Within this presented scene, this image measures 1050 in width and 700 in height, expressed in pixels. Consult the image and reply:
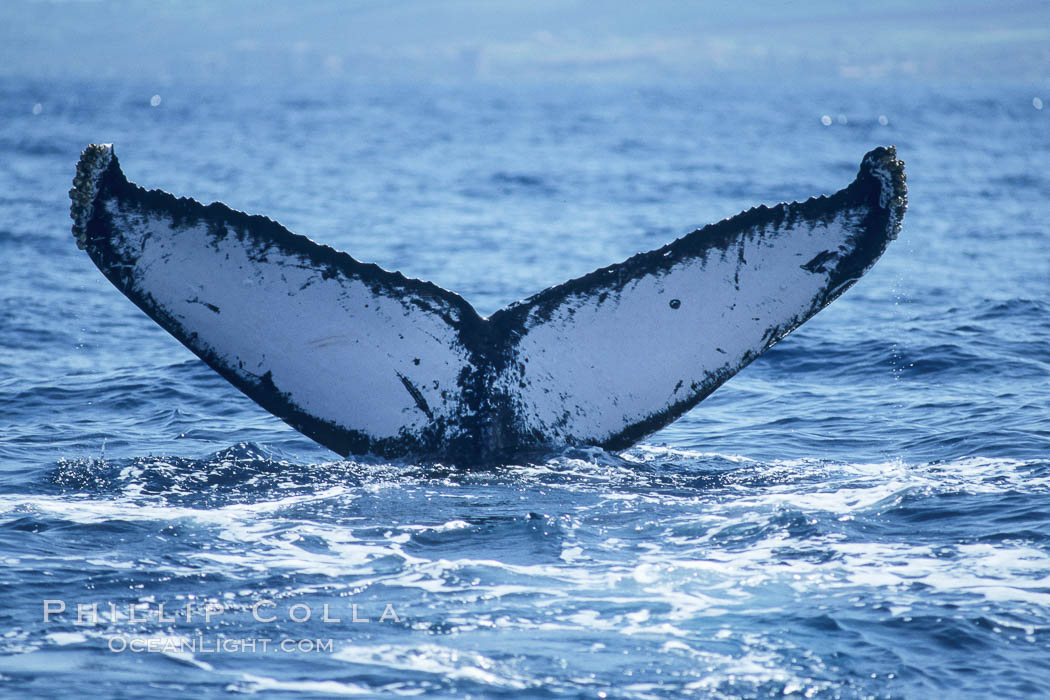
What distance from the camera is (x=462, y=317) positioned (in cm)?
627

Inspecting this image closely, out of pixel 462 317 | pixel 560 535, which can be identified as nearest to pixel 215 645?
pixel 560 535

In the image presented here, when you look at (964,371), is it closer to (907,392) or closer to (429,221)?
(907,392)

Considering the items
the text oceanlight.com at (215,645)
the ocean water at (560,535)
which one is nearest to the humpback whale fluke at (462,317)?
the ocean water at (560,535)

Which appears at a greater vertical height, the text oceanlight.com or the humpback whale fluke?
the humpback whale fluke

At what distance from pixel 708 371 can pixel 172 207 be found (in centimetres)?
260

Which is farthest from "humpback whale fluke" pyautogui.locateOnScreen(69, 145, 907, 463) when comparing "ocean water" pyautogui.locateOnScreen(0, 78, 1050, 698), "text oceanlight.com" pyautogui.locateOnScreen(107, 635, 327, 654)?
"text oceanlight.com" pyautogui.locateOnScreen(107, 635, 327, 654)

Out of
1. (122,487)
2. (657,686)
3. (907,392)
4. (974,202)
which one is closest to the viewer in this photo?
(657,686)

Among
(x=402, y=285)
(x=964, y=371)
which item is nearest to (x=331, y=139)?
(x=964, y=371)

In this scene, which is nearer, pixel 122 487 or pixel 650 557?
pixel 650 557

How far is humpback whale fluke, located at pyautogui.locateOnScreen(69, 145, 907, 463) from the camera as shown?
19.4 ft

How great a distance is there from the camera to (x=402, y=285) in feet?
20.2

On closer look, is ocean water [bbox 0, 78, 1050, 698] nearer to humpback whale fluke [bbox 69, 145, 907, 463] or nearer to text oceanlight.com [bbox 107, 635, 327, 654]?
text oceanlight.com [bbox 107, 635, 327, 654]

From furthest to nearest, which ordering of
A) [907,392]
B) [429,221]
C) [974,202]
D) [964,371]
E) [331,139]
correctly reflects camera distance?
[331,139], [974,202], [429,221], [964,371], [907,392]

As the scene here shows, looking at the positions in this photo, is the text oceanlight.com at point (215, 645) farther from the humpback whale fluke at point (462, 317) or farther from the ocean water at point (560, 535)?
the humpback whale fluke at point (462, 317)
